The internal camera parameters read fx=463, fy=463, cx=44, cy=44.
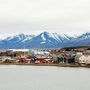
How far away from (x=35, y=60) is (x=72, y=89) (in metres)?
40.2

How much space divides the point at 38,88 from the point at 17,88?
134 centimetres

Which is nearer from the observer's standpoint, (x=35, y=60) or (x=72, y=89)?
(x=72, y=89)

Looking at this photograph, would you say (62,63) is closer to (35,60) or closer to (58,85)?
(35,60)

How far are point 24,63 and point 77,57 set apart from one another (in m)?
8.00

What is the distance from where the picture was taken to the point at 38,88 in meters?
29.2

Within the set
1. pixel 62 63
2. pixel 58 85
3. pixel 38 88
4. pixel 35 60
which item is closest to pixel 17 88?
pixel 38 88

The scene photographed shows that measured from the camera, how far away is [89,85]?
3011cm

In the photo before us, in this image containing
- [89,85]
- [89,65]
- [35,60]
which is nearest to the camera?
[89,85]

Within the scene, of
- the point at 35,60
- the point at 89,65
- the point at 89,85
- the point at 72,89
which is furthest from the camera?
the point at 35,60

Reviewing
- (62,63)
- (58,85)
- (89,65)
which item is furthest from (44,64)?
(58,85)

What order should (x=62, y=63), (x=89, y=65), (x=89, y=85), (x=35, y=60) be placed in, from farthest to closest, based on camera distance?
(x=35, y=60) → (x=62, y=63) → (x=89, y=65) → (x=89, y=85)

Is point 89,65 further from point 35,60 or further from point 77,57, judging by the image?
point 35,60

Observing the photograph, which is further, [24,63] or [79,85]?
[24,63]

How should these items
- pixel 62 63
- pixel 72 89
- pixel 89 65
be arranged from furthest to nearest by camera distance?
1. pixel 62 63
2. pixel 89 65
3. pixel 72 89
